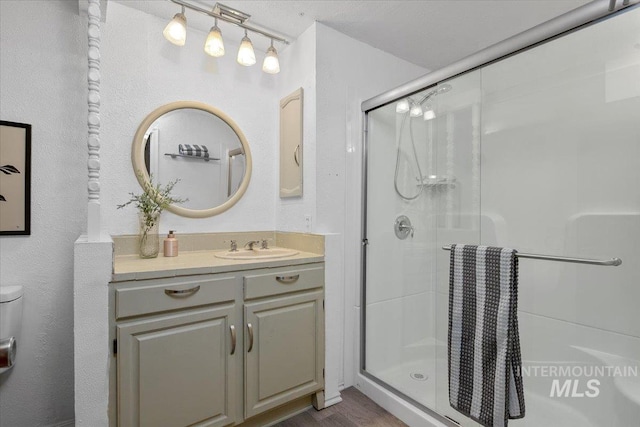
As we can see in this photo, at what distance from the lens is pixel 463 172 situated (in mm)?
1889

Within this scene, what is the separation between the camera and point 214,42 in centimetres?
195

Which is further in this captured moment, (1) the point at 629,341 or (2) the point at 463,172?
(2) the point at 463,172

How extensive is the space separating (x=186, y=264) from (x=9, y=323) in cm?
79

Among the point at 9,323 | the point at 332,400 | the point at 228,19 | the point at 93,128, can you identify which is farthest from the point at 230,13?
the point at 332,400

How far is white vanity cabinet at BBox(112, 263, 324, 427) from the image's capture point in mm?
1406

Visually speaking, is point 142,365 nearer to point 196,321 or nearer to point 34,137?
point 196,321

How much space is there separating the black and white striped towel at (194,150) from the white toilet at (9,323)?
1092 mm

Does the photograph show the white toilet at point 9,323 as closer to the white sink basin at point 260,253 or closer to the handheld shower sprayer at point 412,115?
the white sink basin at point 260,253

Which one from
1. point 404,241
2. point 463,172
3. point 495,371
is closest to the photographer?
point 495,371

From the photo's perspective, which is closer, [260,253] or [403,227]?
[260,253]

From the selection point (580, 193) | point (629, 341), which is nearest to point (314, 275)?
point (580, 193)

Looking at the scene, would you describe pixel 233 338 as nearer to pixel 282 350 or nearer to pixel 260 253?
pixel 282 350

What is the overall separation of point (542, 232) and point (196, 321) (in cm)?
182

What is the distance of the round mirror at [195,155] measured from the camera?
6.51ft
